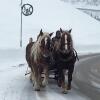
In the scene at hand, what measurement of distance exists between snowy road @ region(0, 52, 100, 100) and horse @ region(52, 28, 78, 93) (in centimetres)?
50

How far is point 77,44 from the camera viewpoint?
1772 inches

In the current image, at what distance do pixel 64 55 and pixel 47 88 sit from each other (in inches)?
56.5

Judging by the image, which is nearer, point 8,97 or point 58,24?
point 8,97

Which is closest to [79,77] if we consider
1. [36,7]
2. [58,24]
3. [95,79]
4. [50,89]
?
[95,79]

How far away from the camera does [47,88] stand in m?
16.3

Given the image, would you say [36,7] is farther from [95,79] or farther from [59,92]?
[59,92]

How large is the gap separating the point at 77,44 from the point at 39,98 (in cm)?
3068

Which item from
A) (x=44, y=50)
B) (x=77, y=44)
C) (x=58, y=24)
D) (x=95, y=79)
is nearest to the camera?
(x=44, y=50)

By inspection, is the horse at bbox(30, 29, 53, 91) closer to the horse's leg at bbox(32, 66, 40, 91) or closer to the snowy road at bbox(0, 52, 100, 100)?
the horse's leg at bbox(32, 66, 40, 91)

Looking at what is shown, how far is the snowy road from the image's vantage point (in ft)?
48.5

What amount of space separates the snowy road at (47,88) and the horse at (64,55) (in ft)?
1.64

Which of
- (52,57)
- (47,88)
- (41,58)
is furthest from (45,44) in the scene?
(47,88)

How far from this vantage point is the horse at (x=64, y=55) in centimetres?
1534

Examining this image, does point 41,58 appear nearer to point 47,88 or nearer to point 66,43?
point 66,43
